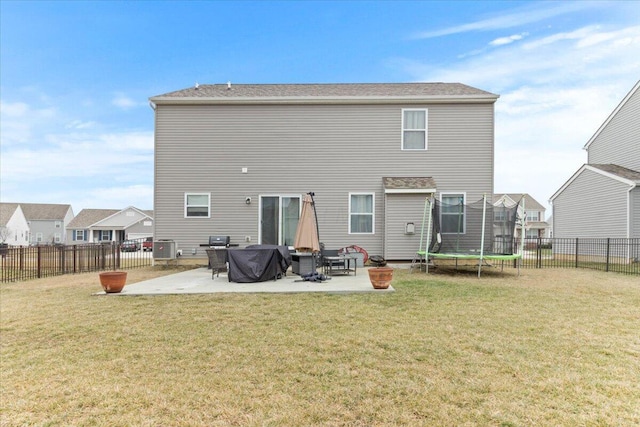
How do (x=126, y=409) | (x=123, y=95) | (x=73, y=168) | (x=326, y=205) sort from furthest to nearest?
(x=73, y=168) < (x=123, y=95) < (x=326, y=205) < (x=126, y=409)

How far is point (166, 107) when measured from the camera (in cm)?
1298

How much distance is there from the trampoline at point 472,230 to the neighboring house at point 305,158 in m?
1.52

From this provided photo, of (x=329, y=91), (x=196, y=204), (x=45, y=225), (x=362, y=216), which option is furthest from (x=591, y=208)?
(x=45, y=225)

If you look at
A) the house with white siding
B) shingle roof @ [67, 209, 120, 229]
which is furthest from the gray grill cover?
the house with white siding

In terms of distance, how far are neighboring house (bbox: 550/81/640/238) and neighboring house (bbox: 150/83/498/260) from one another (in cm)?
778

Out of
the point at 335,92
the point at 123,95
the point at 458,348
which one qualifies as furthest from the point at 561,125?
the point at 123,95

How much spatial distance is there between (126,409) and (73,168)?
34.0 metres

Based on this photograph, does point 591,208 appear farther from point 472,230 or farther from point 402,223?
point 402,223

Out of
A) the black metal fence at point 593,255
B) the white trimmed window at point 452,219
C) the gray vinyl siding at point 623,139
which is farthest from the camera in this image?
the gray vinyl siding at point 623,139

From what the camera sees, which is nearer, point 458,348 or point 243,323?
point 458,348

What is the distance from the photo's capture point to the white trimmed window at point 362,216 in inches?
506

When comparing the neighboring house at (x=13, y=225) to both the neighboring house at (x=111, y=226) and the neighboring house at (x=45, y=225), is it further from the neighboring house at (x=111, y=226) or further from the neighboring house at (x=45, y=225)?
the neighboring house at (x=111, y=226)

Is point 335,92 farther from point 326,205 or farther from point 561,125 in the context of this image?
point 561,125

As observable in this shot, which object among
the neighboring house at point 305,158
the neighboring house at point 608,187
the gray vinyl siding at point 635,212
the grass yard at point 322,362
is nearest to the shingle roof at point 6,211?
the neighboring house at point 305,158
